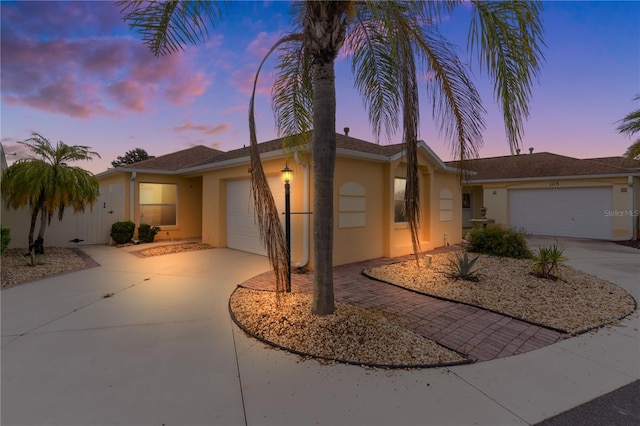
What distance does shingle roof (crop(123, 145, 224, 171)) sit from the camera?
12664 millimetres

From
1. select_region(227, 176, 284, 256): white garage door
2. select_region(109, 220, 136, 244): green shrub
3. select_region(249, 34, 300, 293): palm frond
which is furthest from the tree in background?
select_region(249, 34, 300, 293): palm frond

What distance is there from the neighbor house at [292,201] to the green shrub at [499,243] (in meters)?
1.54

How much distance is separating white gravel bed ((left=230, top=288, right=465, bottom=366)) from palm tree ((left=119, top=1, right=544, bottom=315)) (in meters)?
0.36

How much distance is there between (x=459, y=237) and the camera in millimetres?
12242

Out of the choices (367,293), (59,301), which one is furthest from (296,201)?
(59,301)

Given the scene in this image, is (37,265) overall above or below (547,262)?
below

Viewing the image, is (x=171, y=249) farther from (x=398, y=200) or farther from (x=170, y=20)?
(x=170, y=20)

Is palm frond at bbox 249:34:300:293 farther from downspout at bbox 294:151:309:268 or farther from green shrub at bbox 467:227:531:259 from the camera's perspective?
green shrub at bbox 467:227:531:259

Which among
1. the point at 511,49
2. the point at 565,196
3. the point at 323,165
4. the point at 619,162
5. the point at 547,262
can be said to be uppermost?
the point at 619,162

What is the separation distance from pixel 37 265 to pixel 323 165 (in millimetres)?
8377

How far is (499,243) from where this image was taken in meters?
9.03

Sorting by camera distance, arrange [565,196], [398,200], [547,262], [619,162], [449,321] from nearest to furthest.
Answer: [449,321] → [547,262] → [398,200] → [565,196] → [619,162]

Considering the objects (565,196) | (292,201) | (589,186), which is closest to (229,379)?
(292,201)

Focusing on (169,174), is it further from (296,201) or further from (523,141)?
(523,141)
